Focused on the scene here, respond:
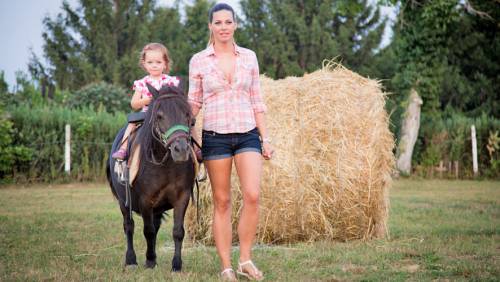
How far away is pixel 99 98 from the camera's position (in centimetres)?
2416

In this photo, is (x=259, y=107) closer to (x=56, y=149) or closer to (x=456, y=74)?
(x=56, y=149)

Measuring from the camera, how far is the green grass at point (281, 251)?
582 centimetres

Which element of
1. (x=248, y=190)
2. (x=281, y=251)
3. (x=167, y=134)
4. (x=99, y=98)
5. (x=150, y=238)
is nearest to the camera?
(x=167, y=134)

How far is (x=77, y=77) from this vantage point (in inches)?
1399

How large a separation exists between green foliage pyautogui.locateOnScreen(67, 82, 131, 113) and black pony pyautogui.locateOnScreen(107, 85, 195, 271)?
18.0 metres

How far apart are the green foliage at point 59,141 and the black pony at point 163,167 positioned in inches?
504

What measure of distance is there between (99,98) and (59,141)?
556cm

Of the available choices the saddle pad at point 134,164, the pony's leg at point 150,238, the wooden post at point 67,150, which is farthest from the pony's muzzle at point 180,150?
the wooden post at point 67,150

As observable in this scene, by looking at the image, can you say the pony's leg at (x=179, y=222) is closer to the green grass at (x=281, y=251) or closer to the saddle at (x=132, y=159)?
the green grass at (x=281, y=251)

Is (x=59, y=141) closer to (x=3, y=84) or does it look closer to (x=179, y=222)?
(x=3, y=84)

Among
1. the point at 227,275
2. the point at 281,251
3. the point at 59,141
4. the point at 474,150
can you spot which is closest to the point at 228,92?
the point at 227,275

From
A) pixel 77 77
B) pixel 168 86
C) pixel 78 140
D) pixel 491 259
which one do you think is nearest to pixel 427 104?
pixel 78 140

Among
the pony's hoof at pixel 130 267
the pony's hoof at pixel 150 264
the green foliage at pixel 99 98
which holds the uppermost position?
the green foliage at pixel 99 98

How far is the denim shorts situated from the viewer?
5.44 m
